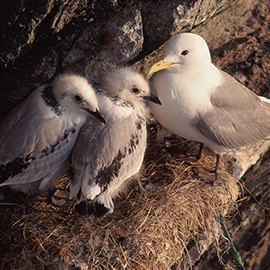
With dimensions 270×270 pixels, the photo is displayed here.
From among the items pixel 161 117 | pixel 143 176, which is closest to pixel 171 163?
pixel 143 176

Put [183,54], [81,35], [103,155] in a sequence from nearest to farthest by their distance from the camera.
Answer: [103,155], [183,54], [81,35]

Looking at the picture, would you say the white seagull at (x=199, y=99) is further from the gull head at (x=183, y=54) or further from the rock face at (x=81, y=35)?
the rock face at (x=81, y=35)

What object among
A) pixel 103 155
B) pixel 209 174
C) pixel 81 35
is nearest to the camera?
pixel 103 155

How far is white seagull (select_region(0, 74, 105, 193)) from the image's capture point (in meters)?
1.91

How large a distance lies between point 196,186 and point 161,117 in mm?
523

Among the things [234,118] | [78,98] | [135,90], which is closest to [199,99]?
[234,118]

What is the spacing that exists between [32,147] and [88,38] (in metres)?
0.76

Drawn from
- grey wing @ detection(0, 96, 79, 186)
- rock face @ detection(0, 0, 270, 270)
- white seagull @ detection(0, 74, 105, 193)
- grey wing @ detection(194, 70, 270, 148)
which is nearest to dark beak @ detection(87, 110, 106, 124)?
white seagull @ detection(0, 74, 105, 193)

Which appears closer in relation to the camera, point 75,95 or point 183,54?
point 75,95

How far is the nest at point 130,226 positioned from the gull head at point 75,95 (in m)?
0.61

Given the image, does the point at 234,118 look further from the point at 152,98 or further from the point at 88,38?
the point at 88,38

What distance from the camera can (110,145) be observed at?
1.92 metres

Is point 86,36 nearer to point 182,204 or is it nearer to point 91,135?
point 91,135

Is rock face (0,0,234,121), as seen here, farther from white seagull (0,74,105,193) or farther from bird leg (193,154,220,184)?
bird leg (193,154,220,184)
